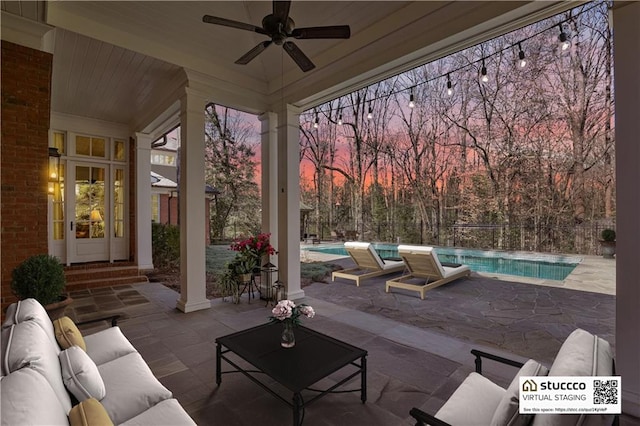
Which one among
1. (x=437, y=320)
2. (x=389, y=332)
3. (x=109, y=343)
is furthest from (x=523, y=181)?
(x=109, y=343)

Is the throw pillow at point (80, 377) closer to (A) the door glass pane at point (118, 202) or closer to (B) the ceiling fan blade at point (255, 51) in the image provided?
(B) the ceiling fan blade at point (255, 51)

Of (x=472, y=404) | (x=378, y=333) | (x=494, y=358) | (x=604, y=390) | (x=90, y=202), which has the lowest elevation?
(x=378, y=333)

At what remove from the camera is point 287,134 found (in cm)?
517

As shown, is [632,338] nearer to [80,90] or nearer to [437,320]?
[437,320]

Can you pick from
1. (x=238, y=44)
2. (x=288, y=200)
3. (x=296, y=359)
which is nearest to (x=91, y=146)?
(x=238, y=44)

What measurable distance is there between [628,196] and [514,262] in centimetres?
902

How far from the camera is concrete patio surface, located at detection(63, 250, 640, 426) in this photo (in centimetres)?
234

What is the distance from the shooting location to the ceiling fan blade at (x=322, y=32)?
8.96 feet

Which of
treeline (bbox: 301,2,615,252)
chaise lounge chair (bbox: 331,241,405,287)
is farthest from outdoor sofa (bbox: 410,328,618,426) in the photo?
treeline (bbox: 301,2,615,252)

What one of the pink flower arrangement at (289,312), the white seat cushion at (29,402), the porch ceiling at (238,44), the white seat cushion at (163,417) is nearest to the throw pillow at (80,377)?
Result: the white seat cushion at (163,417)

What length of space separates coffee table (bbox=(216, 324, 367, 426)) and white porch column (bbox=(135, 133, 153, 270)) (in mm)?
5480

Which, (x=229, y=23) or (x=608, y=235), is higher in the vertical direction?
(x=229, y=23)

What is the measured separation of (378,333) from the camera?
375 centimetres

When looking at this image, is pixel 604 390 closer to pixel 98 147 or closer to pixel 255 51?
pixel 255 51
